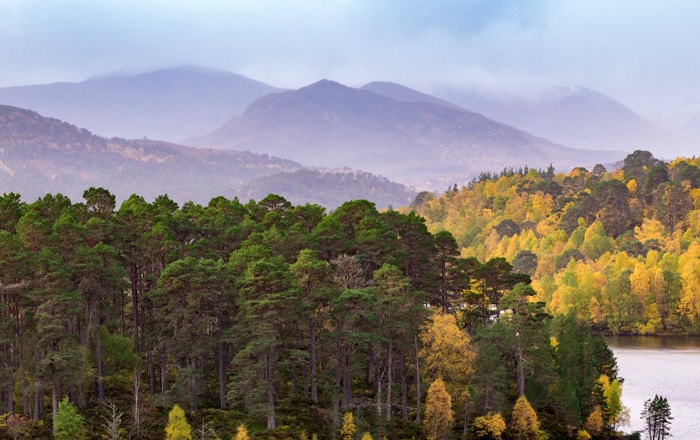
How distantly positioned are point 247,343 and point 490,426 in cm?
2335

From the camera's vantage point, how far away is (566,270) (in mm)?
185875

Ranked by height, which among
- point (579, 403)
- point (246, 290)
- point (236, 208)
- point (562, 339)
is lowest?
point (579, 403)

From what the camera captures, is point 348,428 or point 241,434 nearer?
point 241,434

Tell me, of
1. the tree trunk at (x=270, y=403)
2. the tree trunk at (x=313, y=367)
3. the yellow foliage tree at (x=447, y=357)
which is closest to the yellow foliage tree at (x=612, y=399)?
the yellow foliage tree at (x=447, y=357)

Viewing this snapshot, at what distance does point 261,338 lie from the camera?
69.5m

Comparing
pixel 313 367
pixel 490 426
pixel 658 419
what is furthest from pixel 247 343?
pixel 658 419

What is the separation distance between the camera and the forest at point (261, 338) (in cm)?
6638

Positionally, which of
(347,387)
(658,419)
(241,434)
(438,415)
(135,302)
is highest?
(135,302)

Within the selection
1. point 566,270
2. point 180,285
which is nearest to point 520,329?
point 180,285

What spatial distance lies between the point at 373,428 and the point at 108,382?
23.3 m

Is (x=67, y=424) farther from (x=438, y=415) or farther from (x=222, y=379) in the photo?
(x=438, y=415)

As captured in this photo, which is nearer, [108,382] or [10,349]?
[10,349]

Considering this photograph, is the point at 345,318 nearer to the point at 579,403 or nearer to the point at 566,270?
the point at 579,403

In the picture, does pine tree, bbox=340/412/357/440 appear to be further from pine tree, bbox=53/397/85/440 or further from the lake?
the lake
